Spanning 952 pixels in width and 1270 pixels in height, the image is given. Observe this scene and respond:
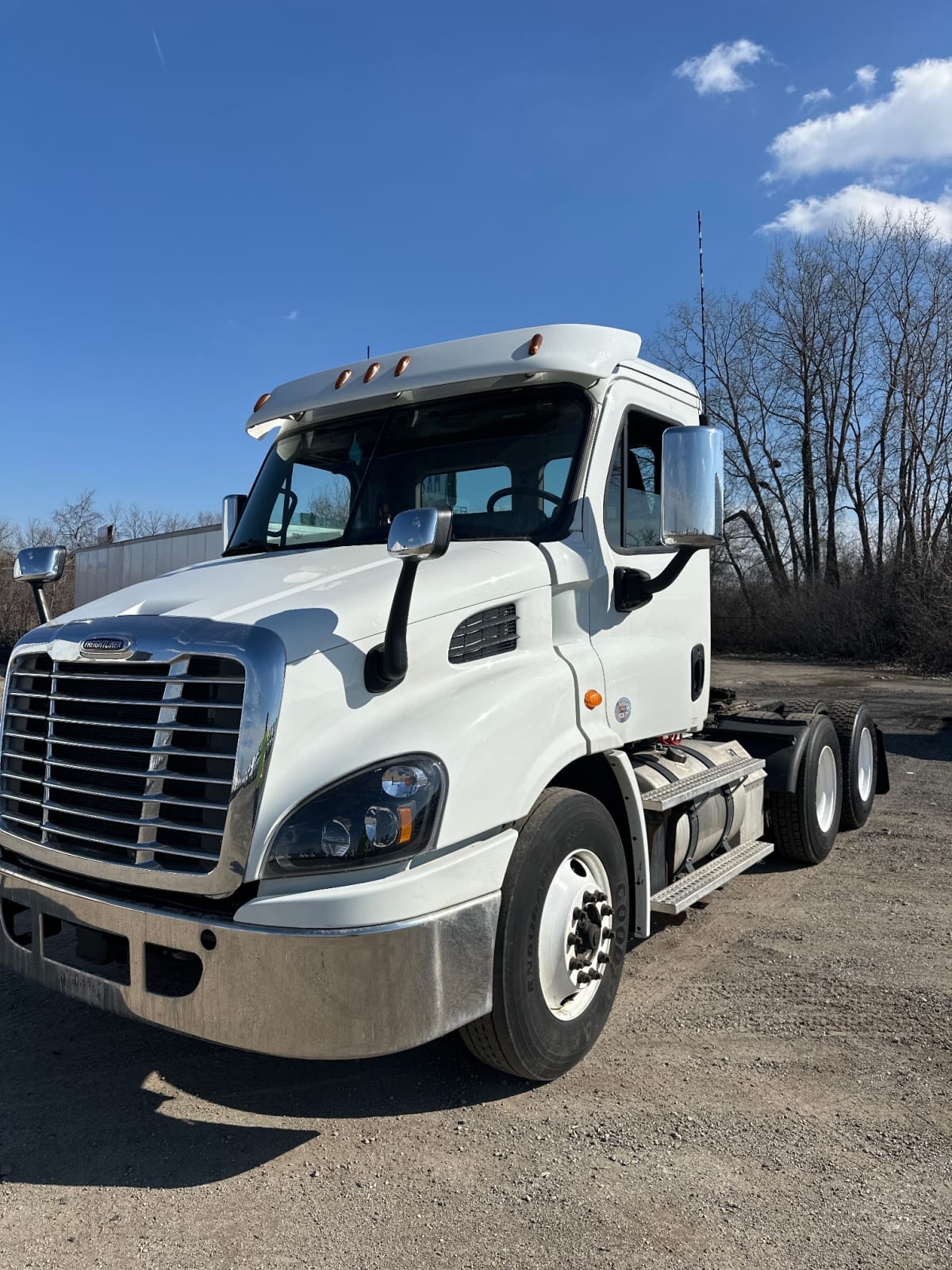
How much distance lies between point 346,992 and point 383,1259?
697mm

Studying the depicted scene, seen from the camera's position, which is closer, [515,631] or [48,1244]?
[48,1244]

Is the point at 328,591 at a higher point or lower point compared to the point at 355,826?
higher

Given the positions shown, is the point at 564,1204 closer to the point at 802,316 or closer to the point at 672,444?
the point at 672,444

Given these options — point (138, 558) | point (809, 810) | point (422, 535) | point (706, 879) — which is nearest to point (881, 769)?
point (809, 810)

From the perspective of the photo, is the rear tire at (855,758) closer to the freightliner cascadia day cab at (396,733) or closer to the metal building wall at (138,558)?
the freightliner cascadia day cab at (396,733)

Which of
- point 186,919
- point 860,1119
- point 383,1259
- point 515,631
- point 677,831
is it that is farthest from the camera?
point 677,831

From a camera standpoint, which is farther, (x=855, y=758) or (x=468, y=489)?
(x=855, y=758)

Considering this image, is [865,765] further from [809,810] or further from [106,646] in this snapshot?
[106,646]

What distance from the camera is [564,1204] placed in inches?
107

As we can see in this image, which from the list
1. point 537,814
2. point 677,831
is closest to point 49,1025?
point 537,814

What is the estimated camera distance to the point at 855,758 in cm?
702

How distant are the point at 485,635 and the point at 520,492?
36.0 inches

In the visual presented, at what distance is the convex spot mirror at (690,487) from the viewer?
3555mm

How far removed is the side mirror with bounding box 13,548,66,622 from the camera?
13.6ft
